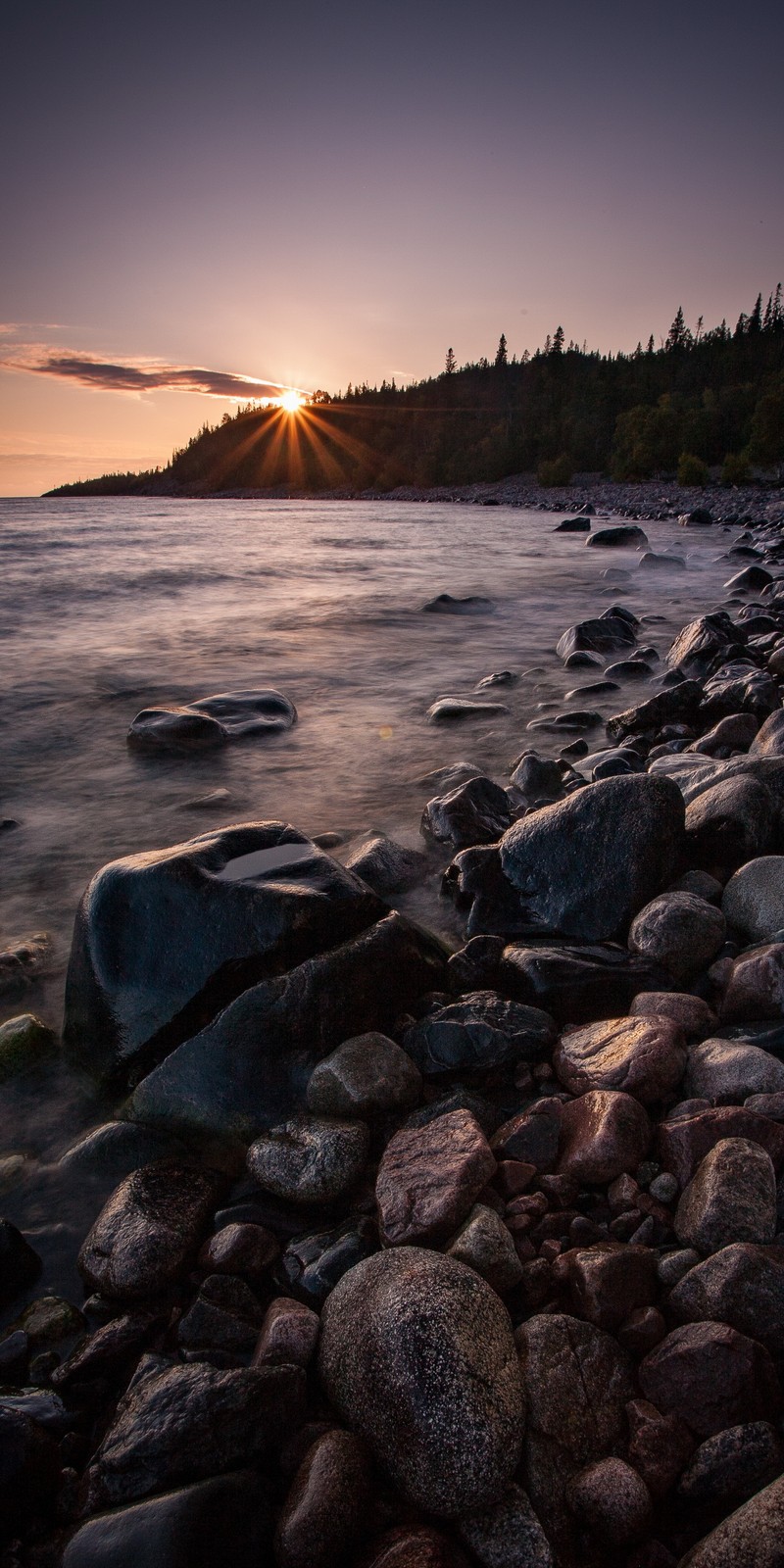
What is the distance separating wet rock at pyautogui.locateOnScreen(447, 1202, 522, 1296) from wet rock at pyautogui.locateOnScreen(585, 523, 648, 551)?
21954 mm

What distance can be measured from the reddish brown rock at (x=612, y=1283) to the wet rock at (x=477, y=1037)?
0.80 m

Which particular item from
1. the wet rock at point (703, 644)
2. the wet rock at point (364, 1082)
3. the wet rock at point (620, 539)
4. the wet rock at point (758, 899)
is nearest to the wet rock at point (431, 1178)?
the wet rock at point (364, 1082)

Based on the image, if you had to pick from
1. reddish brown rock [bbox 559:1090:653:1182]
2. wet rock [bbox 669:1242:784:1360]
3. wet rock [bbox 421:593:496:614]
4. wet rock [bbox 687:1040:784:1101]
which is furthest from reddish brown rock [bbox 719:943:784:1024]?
wet rock [bbox 421:593:496:614]

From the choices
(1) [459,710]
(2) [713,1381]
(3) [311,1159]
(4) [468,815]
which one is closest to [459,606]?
(1) [459,710]

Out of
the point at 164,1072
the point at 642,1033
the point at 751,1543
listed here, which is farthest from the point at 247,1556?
the point at 642,1033

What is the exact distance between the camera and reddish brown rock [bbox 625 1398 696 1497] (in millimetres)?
1479

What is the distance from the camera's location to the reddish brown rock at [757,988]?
8.41 ft

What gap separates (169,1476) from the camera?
1.53 metres

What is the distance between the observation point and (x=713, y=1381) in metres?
1.54

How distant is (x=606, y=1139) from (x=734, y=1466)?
74 cm

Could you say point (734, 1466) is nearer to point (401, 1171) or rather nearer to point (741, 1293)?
point (741, 1293)

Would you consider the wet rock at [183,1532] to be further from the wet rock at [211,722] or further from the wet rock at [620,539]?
the wet rock at [620,539]

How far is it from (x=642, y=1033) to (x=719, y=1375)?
→ 99 centimetres

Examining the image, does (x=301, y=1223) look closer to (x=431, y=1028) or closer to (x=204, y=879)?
(x=431, y=1028)
